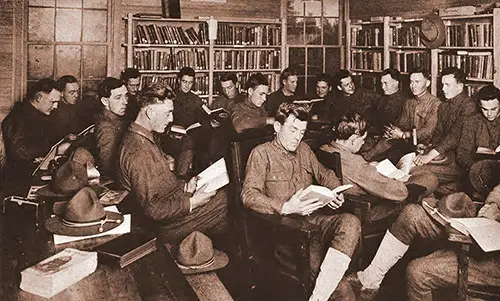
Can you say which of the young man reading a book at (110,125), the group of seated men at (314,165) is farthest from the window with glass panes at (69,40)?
the young man reading a book at (110,125)

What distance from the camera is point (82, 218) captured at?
1912 millimetres

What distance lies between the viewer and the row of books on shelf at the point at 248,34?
7.06m

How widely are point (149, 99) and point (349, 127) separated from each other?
1304 mm

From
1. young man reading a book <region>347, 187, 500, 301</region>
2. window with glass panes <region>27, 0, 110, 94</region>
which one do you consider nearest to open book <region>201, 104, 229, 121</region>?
window with glass panes <region>27, 0, 110, 94</region>

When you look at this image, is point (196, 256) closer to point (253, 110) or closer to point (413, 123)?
point (253, 110)

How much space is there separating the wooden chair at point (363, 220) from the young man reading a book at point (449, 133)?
140 cm

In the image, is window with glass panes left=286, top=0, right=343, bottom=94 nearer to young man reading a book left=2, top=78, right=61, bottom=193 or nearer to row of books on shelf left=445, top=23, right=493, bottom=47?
row of books on shelf left=445, top=23, right=493, bottom=47

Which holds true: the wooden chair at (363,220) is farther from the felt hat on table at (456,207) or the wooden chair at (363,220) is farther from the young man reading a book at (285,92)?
the young man reading a book at (285,92)

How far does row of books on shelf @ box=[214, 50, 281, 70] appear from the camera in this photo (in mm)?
7078

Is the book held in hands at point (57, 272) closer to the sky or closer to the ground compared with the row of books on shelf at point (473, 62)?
closer to the ground

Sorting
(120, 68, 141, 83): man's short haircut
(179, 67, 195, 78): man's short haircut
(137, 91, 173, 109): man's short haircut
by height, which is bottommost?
(137, 91, 173, 109): man's short haircut

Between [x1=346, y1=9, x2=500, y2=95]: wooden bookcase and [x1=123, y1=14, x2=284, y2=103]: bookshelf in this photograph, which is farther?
[x1=123, y1=14, x2=284, y2=103]: bookshelf

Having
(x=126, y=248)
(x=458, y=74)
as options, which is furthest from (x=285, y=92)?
(x=126, y=248)

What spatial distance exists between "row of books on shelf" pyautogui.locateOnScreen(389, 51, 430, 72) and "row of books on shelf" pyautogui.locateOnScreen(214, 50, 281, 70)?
1645 millimetres
